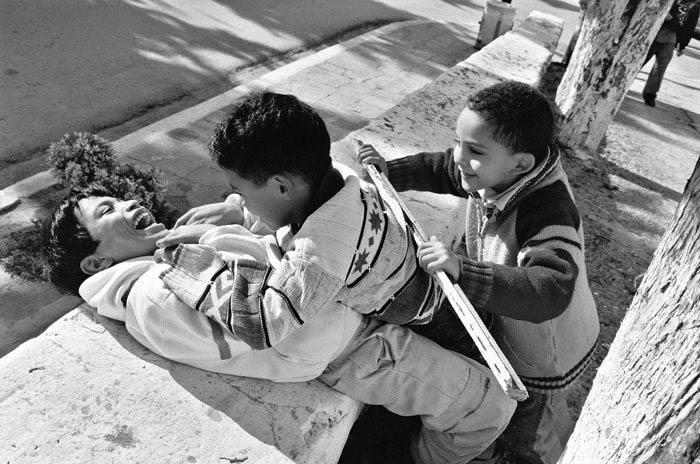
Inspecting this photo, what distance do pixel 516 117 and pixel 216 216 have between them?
4.02 feet

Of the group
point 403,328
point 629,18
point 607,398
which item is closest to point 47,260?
point 403,328

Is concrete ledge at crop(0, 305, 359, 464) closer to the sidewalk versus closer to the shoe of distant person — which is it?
the sidewalk

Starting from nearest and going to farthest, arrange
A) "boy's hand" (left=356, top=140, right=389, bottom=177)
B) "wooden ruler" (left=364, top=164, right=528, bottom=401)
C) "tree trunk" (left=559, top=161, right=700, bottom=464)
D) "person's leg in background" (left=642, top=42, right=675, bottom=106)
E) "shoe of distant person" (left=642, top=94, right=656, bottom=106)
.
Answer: "tree trunk" (left=559, top=161, right=700, bottom=464) < "wooden ruler" (left=364, top=164, right=528, bottom=401) < "boy's hand" (left=356, top=140, right=389, bottom=177) < "person's leg in background" (left=642, top=42, right=675, bottom=106) < "shoe of distant person" (left=642, top=94, right=656, bottom=106)

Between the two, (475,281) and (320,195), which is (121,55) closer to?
(320,195)

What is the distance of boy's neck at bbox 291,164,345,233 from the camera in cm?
182

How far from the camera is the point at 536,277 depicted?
184cm

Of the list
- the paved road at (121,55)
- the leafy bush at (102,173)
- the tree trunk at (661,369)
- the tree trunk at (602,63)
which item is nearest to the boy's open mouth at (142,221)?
the leafy bush at (102,173)

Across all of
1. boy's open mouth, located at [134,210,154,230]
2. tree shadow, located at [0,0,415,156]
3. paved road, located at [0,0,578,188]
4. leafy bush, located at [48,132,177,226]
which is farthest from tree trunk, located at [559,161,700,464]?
tree shadow, located at [0,0,415,156]

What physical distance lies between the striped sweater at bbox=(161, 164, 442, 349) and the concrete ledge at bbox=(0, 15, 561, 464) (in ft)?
0.86

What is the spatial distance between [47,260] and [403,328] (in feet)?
4.47

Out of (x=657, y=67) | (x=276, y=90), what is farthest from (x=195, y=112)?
(x=657, y=67)

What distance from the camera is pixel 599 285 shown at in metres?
3.68

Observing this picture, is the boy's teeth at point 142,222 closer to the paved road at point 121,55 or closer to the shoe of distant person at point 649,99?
the paved road at point 121,55

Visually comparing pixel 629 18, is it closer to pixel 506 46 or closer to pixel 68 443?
pixel 506 46
